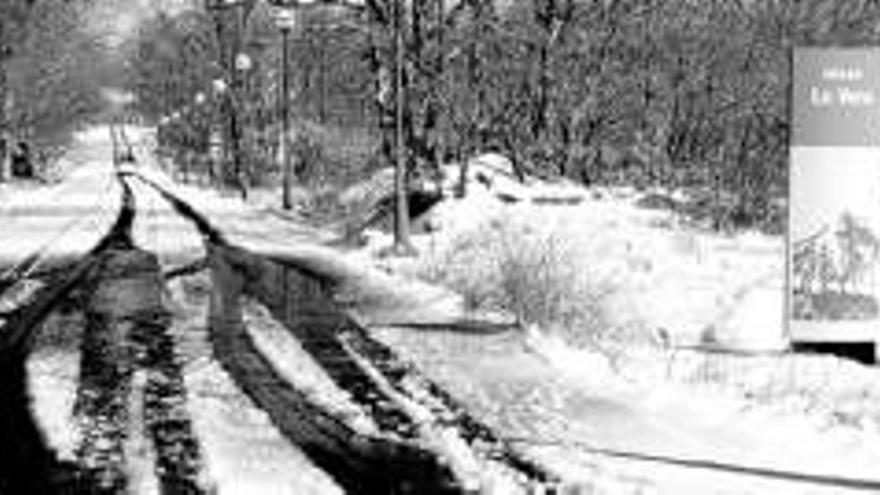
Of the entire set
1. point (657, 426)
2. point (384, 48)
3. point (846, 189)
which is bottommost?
point (657, 426)

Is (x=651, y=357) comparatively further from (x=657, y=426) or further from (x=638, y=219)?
(x=638, y=219)

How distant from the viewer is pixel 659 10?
38156 mm

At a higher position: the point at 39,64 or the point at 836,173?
the point at 39,64

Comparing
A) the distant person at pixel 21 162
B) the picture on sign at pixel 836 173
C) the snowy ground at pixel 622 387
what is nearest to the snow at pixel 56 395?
the snowy ground at pixel 622 387

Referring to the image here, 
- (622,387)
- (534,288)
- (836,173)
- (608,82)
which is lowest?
(622,387)

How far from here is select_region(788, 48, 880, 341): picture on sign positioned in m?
11.9

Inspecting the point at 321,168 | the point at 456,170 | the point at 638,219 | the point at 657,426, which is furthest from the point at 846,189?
the point at 321,168

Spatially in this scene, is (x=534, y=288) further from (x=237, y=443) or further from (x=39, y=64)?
(x=39, y=64)

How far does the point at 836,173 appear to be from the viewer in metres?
12.1

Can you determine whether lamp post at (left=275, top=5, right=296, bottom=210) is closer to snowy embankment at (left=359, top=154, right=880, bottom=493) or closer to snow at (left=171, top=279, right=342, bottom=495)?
snowy embankment at (left=359, top=154, right=880, bottom=493)

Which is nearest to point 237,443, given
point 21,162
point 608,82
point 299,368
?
point 299,368

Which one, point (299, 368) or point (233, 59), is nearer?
point (299, 368)

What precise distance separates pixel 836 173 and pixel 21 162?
57.0 m

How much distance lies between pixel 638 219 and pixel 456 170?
4.86 meters
